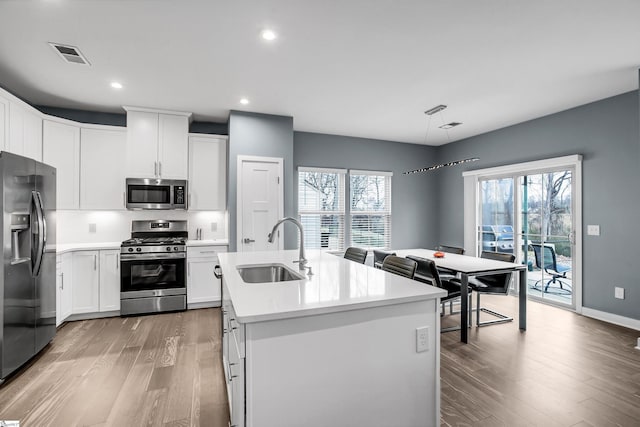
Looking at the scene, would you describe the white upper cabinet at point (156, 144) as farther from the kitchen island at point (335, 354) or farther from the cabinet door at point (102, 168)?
the kitchen island at point (335, 354)

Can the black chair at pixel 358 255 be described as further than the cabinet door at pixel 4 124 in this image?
Yes

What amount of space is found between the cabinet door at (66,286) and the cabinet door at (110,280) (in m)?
0.30

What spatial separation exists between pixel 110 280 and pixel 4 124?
196 centimetres

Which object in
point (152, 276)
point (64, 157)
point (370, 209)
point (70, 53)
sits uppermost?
point (70, 53)

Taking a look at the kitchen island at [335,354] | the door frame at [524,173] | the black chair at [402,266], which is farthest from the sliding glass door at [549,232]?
the kitchen island at [335,354]

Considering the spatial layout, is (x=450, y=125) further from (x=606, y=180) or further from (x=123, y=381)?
(x=123, y=381)

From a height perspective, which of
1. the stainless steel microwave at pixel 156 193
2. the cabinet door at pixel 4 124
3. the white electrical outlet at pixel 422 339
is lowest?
the white electrical outlet at pixel 422 339

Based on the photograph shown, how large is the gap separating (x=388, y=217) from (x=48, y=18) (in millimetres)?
5258

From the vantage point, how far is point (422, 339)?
158 cm

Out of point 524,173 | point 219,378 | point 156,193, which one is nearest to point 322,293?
point 219,378

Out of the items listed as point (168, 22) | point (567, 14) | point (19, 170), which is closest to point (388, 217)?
point (567, 14)

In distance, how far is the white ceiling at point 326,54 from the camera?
2.21m

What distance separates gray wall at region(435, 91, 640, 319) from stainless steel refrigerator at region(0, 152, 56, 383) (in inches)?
234

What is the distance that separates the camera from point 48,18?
2301 mm
